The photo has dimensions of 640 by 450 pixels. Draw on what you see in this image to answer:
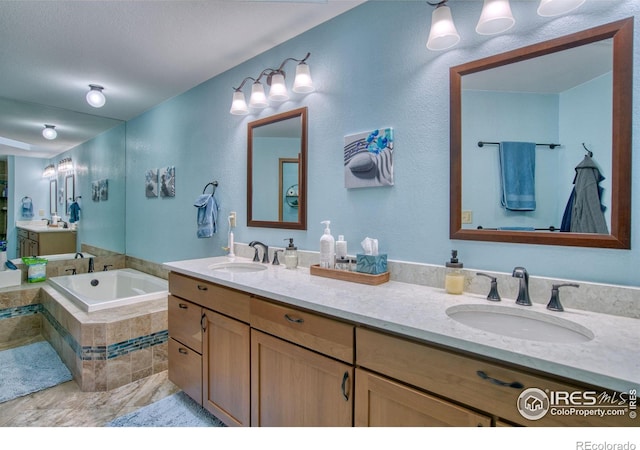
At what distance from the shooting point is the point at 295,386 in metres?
1.31

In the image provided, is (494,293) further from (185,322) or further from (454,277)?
(185,322)

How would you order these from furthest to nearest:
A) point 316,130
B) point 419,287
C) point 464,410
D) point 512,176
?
point 316,130, point 419,287, point 512,176, point 464,410

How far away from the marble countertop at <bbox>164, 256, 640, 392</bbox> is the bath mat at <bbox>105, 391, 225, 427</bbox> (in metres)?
0.86

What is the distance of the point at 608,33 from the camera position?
43.6 inches

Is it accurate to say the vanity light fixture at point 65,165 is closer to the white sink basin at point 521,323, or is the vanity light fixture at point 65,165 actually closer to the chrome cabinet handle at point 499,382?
the white sink basin at point 521,323

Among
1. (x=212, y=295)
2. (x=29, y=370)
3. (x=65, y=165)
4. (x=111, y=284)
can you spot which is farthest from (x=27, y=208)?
(x=212, y=295)

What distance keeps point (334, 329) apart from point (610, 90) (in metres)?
1.31

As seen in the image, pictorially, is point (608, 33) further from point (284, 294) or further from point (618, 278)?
point (284, 294)

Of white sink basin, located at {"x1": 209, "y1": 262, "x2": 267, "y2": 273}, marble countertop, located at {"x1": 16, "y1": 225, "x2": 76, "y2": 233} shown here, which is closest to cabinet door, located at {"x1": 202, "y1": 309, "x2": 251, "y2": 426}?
white sink basin, located at {"x1": 209, "y1": 262, "x2": 267, "y2": 273}

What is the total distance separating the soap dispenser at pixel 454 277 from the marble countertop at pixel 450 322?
0.12ft

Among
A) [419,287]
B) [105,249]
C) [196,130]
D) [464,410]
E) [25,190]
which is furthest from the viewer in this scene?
[105,249]

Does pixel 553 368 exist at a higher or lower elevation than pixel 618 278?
lower

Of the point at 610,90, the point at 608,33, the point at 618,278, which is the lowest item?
the point at 618,278
